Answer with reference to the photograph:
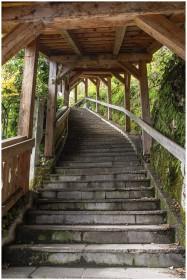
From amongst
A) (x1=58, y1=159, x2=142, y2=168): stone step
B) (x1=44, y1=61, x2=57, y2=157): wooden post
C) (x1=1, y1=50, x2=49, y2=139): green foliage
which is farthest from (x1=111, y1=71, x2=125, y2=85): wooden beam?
(x1=58, y1=159, x2=142, y2=168): stone step

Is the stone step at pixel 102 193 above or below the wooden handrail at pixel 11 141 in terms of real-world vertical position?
below

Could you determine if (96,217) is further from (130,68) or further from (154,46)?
(130,68)

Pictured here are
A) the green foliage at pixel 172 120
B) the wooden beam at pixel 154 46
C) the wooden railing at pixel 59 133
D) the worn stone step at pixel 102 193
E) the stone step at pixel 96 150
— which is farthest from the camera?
the stone step at pixel 96 150

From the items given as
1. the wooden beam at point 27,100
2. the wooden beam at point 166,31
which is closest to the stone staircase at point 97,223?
the wooden beam at point 27,100

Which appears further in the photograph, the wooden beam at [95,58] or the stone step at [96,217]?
the wooden beam at [95,58]

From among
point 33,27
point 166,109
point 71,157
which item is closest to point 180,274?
point 166,109

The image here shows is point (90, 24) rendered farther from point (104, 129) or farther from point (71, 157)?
point (104, 129)

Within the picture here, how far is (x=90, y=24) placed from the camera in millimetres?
3453

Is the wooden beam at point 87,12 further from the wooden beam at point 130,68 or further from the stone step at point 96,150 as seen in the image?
the stone step at point 96,150

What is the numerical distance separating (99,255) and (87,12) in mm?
2920

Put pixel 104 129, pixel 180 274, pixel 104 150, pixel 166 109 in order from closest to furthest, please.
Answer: pixel 180 274 < pixel 166 109 < pixel 104 150 < pixel 104 129

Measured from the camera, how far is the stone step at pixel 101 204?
179 inches

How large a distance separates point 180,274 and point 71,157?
4.31 m

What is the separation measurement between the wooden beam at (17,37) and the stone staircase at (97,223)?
240 centimetres
